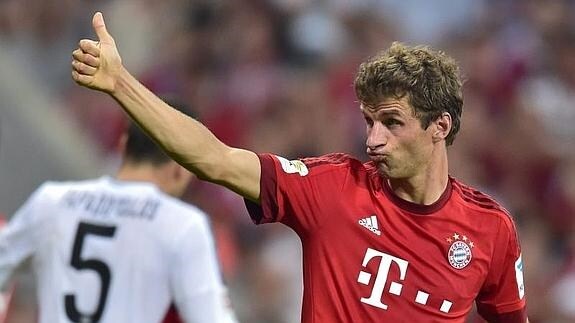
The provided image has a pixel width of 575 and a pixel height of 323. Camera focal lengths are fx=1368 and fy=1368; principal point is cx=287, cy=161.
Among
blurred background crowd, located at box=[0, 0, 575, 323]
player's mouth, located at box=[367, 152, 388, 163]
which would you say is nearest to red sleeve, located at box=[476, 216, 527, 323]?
player's mouth, located at box=[367, 152, 388, 163]

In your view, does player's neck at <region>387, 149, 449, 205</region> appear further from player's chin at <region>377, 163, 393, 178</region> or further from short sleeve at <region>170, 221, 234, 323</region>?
short sleeve at <region>170, 221, 234, 323</region>

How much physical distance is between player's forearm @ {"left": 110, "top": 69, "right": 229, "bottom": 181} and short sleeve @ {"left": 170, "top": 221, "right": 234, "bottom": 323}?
4.29 feet

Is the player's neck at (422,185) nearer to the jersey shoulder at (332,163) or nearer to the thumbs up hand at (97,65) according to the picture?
the jersey shoulder at (332,163)

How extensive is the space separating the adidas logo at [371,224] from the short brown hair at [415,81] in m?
0.34

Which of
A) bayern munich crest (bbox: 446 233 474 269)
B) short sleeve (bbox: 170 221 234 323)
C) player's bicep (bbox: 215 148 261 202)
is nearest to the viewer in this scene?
player's bicep (bbox: 215 148 261 202)

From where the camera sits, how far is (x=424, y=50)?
4.41 m

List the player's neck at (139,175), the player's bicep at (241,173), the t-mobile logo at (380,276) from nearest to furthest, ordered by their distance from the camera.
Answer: the player's bicep at (241,173), the t-mobile logo at (380,276), the player's neck at (139,175)

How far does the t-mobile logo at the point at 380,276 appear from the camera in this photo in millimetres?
4281

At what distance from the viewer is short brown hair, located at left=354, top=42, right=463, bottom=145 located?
14.0ft

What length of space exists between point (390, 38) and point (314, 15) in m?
0.63

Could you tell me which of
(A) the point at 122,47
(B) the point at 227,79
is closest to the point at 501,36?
(B) the point at 227,79

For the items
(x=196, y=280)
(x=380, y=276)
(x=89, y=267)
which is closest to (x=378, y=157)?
(x=380, y=276)

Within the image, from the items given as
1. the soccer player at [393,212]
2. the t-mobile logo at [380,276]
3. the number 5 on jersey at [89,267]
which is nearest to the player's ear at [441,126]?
the soccer player at [393,212]

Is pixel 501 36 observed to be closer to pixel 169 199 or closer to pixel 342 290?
pixel 169 199
